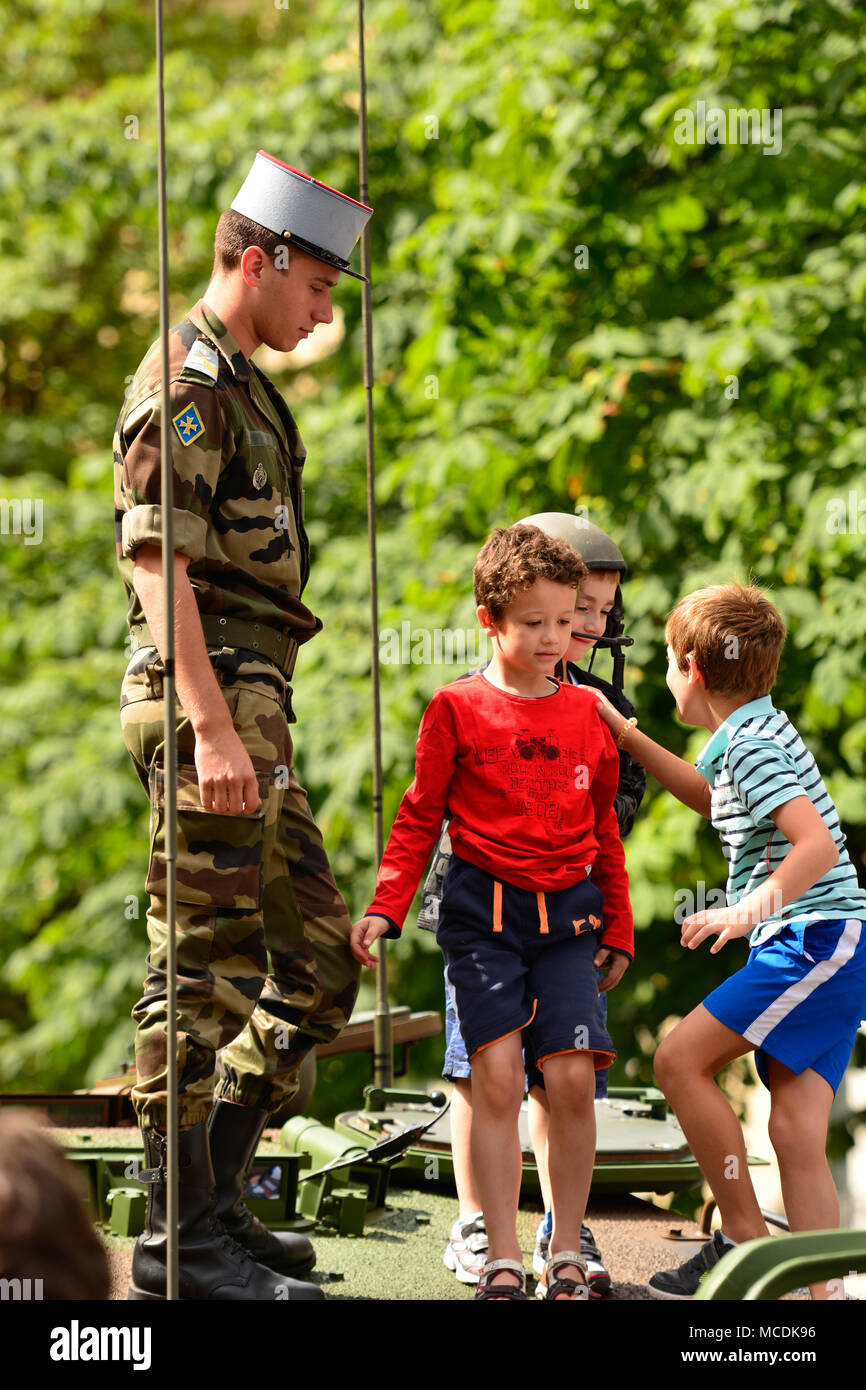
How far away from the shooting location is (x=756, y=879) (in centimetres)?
329

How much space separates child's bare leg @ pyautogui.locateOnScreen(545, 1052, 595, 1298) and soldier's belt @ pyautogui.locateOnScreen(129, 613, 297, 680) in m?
0.96

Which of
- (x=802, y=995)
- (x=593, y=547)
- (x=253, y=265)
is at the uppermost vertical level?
(x=253, y=265)

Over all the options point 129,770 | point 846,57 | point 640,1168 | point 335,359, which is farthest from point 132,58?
point 640,1168

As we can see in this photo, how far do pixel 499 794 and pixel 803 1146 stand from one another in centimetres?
88

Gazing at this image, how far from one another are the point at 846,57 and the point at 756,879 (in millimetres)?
4894

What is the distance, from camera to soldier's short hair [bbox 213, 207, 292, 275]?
336 cm

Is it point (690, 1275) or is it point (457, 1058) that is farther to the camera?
point (457, 1058)

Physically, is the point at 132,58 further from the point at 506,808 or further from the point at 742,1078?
the point at 506,808

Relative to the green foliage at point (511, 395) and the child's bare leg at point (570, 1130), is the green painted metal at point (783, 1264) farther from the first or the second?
the green foliage at point (511, 395)

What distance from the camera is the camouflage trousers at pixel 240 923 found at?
10.2 ft

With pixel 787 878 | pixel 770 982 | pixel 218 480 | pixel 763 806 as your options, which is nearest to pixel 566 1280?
pixel 770 982

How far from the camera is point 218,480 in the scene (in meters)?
3.25

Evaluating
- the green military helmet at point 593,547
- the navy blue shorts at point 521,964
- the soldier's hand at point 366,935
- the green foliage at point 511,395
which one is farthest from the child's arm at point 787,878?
the green foliage at point 511,395

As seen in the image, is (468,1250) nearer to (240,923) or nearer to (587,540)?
(240,923)
